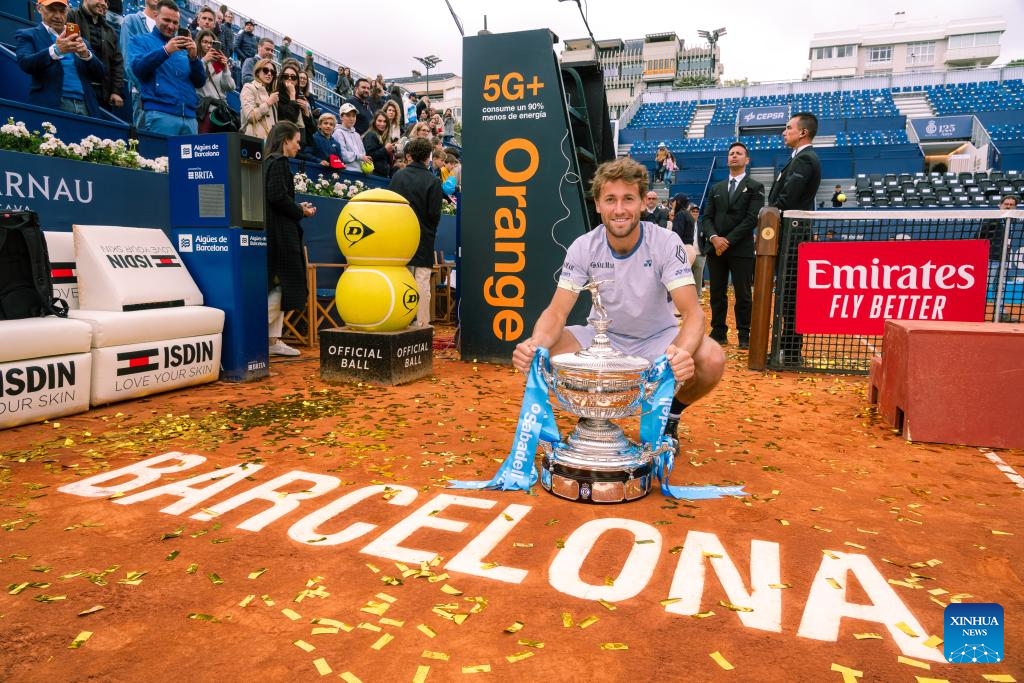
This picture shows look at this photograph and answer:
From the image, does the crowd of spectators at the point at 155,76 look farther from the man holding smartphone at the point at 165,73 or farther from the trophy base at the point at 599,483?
the trophy base at the point at 599,483

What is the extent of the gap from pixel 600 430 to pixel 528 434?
0.34m

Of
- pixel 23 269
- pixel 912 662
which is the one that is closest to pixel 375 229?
pixel 23 269

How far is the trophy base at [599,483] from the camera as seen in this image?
9.74 ft

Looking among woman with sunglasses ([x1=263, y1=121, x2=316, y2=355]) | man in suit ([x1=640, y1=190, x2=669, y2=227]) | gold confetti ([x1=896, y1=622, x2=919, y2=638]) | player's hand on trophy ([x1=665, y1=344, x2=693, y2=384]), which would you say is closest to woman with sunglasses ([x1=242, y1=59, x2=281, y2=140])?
woman with sunglasses ([x1=263, y1=121, x2=316, y2=355])

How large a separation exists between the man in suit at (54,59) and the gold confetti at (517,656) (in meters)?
6.71

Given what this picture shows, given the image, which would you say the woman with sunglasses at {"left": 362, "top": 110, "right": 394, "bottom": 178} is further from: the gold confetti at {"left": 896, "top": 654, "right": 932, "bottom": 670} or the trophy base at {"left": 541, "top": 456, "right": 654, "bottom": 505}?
the gold confetti at {"left": 896, "top": 654, "right": 932, "bottom": 670}

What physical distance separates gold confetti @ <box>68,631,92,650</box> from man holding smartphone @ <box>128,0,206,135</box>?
6347 mm

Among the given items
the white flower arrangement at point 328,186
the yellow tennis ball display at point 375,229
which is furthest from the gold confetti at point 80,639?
the white flower arrangement at point 328,186

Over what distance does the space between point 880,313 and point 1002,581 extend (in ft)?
12.9

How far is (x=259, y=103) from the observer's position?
7668 mm

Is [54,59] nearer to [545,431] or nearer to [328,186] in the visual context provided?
[328,186]

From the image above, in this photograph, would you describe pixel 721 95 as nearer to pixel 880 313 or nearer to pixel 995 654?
pixel 880 313

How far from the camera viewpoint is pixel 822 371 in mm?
6305

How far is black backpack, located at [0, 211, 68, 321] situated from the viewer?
4234mm
